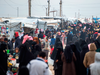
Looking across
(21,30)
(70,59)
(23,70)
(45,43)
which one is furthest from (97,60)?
(21,30)

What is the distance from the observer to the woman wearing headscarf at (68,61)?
4293 mm

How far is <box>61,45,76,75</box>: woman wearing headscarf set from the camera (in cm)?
429

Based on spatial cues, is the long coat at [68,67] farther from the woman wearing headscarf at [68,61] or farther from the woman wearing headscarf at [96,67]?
the woman wearing headscarf at [96,67]

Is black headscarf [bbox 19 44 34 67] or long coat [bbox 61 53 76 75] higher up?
black headscarf [bbox 19 44 34 67]

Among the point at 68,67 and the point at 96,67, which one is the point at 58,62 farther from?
the point at 96,67

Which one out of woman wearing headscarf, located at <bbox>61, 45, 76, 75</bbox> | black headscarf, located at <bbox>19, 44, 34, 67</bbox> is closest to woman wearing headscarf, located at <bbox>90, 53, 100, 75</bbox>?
woman wearing headscarf, located at <bbox>61, 45, 76, 75</bbox>

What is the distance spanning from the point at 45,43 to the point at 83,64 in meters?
5.39

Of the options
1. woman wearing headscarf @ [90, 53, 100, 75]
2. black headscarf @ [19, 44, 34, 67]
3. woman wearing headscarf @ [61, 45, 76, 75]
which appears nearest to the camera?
woman wearing headscarf @ [90, 53, 100, 75]

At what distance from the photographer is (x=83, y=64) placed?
15.9ft

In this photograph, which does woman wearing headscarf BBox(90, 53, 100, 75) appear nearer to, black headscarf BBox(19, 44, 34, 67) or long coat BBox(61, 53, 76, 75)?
long coat BBox(61, 53, 76, 75)

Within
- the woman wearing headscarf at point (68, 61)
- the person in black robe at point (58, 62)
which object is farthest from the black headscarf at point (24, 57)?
the woman wearing headscarf at point (68, 61)

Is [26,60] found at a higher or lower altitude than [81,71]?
higher

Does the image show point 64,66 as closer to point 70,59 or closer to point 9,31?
point 70,59

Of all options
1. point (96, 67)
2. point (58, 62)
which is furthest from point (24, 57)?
point (96, 67)
